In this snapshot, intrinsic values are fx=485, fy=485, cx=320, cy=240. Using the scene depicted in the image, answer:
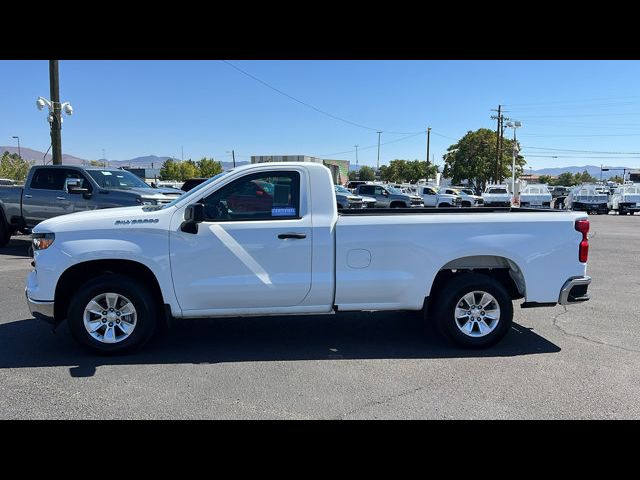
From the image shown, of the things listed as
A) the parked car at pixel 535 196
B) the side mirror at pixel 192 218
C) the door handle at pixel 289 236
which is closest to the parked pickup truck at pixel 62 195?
the side mirror at pixel 192 218

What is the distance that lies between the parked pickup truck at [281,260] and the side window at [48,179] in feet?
24.2

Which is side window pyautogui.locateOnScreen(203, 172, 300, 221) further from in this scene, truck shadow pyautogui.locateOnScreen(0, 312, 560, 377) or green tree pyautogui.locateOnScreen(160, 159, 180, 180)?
green tree pyautogui.locateOnScreen(160, 159, 180, 180)

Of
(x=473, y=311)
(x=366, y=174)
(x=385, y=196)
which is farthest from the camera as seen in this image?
(x=366, y=174)

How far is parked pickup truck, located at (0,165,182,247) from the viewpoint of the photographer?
10.9 meters

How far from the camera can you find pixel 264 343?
532cm

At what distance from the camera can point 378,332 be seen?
580cm

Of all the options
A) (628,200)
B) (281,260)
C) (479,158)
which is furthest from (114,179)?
(479,158)

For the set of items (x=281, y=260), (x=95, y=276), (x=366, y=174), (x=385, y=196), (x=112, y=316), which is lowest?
(x=112, y=316)

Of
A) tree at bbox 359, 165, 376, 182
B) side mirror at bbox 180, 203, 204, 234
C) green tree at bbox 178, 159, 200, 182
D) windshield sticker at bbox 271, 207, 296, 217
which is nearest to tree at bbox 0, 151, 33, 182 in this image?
green tree at bbox 178, 159, 200, 182

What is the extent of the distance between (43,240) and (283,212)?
2373mm

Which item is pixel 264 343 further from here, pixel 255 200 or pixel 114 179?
pixel 114 179
